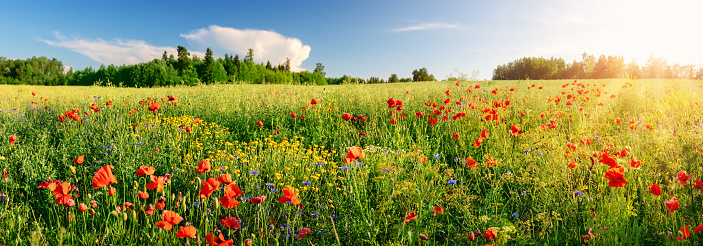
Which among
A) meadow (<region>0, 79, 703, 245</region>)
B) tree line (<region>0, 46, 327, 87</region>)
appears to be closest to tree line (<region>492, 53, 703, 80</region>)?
tree line (<region>0, 46, 327, 87</region>)

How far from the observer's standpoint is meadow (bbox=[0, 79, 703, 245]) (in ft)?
6.31

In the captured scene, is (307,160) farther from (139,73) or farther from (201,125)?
(139,73)

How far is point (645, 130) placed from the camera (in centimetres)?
399

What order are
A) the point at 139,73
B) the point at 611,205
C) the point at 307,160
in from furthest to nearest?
the point at 139,73
the point at 307,160
the point at 611,205

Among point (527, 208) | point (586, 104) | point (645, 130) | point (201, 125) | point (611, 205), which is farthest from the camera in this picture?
point (586, 104)

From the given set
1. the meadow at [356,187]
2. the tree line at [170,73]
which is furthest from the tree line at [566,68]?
the meadow at [356,187]

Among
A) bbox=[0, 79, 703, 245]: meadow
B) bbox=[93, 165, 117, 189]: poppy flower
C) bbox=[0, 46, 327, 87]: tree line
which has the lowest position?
bbox=[0, 79, 703, 245]: meadow

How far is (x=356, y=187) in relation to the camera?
7.00ft

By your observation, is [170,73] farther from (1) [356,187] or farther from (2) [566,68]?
(2) [566,68]

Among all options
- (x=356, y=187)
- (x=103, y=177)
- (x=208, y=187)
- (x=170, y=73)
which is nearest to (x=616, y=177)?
(x=356, y=187)

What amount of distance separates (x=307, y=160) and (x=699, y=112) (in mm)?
6206

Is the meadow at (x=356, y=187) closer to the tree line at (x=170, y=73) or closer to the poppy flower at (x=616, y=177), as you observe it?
the poppy flower at (x=616, y=177)

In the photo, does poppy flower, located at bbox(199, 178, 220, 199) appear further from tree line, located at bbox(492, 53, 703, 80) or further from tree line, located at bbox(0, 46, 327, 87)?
tree line, located at bbox(492, 53, 703, 80)

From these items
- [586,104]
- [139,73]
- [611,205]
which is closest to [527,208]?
[611,205]
